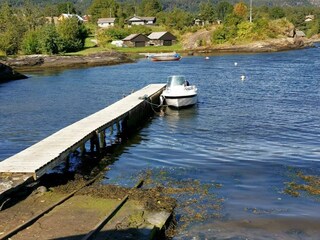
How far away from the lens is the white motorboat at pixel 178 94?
3634 centimetres

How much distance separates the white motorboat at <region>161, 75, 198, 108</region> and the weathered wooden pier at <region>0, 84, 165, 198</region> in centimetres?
164

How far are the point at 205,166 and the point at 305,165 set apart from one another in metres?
4.80

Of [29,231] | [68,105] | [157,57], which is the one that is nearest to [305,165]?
[29,231]

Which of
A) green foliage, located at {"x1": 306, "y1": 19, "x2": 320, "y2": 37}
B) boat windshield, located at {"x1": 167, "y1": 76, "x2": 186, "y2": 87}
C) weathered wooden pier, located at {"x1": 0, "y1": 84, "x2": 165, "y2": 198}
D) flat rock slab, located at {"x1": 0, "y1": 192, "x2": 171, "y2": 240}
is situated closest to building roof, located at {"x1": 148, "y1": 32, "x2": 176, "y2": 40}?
green foliage, located at {"x1": 306, "y1": 19, "x2": 320, "y2": 37}

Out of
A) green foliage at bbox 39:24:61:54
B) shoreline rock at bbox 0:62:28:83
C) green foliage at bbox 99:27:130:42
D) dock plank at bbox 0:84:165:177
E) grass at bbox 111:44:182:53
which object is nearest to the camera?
dock plank at bbox 0:84:165:177

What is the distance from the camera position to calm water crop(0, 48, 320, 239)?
1548cm

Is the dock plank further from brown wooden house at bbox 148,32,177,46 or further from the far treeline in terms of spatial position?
brown wooden house at bbox 148,32,177,46

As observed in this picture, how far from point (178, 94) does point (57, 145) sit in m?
17.9

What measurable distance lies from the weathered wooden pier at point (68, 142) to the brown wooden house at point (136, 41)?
9656 cm

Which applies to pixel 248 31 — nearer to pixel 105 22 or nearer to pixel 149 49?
pixel 149 49

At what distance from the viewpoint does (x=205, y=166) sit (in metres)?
21.4

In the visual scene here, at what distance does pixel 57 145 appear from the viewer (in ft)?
65.1

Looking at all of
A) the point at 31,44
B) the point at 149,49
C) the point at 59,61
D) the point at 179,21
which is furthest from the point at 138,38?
the point at 59,61

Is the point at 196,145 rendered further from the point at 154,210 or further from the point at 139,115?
the point at 154,210
